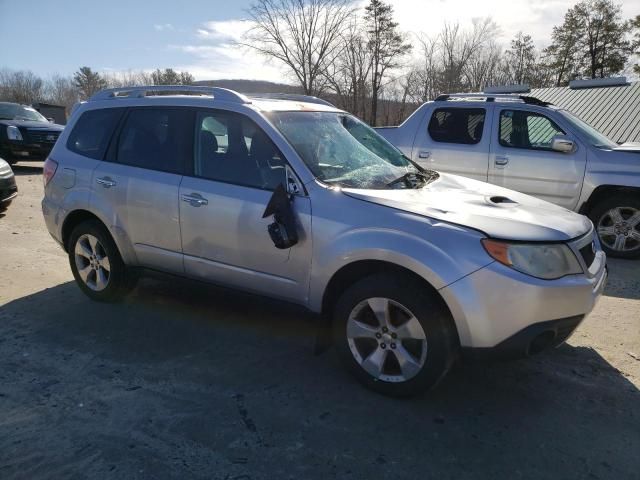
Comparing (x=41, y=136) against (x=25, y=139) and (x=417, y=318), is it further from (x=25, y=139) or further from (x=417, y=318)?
(x=417, y=318)

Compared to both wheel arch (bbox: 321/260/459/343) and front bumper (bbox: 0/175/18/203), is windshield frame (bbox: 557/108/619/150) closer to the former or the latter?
wheel arch (bbox: 321/260/459/343)

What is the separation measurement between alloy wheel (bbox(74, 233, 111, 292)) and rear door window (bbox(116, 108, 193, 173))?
2.64ft

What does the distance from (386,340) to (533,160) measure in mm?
4522

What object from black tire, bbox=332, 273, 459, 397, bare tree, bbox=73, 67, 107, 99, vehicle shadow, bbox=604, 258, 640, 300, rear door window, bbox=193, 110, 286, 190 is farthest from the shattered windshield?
bare tree, bbox=73, 67, 107, 99

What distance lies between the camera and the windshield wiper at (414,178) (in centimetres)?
337

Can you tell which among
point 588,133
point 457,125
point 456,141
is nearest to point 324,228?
point 456,141

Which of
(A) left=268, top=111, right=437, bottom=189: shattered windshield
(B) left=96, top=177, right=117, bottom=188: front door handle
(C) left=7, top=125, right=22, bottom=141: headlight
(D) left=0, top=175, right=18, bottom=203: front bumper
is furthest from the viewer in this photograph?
(C) left=7, top=125, right=22, bottom=141: headlight

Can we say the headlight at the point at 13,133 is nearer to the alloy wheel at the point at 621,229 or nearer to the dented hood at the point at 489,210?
the dented hood at the point at 489,210

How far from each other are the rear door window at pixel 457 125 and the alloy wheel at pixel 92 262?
15.8 ft

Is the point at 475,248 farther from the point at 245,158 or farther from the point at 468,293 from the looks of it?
the point at 245,158

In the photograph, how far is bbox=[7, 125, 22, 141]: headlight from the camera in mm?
12344

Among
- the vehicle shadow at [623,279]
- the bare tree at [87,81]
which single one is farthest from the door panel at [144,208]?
the bare tree at [87,81]

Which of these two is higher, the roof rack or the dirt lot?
the roof rack

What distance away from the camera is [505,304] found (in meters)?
2.49
